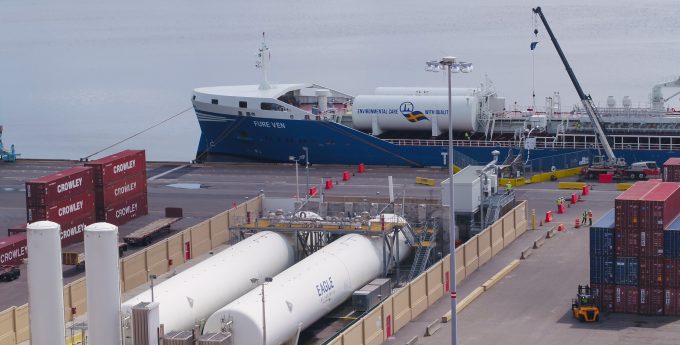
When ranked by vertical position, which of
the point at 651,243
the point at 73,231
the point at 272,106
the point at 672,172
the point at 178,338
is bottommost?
the point at 178,338

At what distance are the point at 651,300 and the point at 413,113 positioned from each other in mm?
39992

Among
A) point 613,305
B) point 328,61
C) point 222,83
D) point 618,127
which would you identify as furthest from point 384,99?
point 328,61

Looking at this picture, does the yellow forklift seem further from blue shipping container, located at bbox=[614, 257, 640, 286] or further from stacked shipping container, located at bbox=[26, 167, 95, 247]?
stacked shipping container, located at bbox=[26, 167, 95, 247]

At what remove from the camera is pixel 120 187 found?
59.2m

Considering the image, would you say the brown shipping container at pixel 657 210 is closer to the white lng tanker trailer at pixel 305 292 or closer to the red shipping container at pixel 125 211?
the white lng tanker trailer at pixel 305 292

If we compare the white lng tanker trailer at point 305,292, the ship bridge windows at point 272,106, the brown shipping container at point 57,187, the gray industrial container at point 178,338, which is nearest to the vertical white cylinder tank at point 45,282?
the gray industrial container at point 178,338

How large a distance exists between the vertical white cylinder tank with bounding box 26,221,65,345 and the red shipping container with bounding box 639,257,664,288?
1982 centimetres

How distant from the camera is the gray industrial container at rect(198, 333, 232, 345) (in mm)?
31041

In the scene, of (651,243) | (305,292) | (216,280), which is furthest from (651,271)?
(216,280)

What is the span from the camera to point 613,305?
39.6m

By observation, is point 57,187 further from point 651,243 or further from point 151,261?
point 651,243

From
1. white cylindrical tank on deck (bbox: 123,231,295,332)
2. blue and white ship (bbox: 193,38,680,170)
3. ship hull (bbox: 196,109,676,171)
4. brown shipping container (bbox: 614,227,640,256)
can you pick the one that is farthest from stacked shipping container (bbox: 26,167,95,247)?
brown shipping container (bbox: 614,227,640,256)

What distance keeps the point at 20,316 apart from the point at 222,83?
11249cm

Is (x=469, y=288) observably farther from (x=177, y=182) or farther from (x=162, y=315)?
(x=177, y=182)
